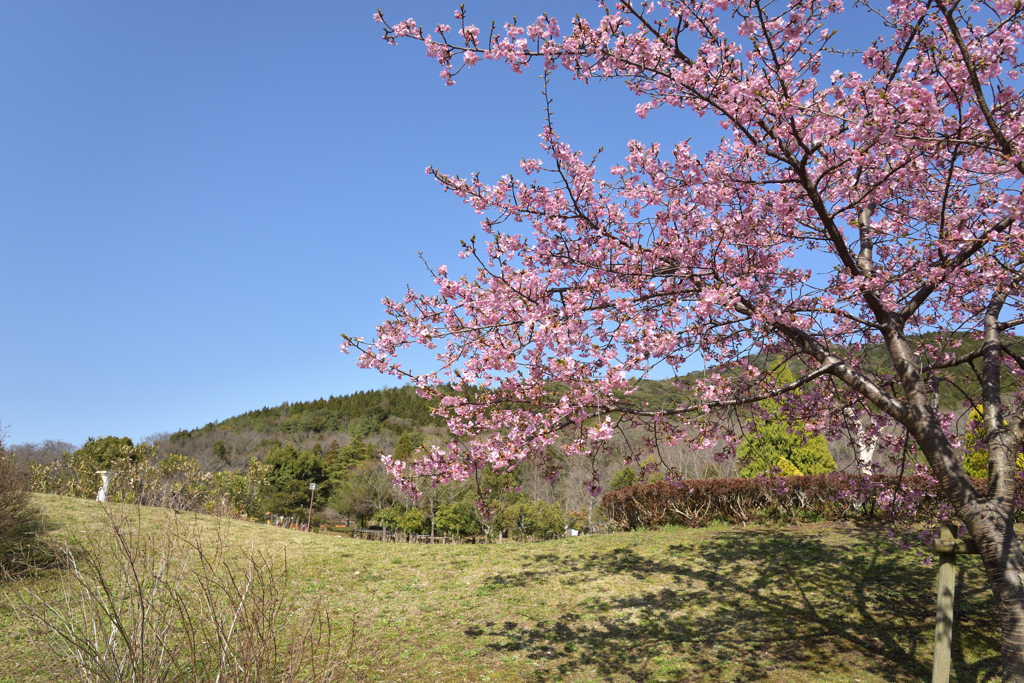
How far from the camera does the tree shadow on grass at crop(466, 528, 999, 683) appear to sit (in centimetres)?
550

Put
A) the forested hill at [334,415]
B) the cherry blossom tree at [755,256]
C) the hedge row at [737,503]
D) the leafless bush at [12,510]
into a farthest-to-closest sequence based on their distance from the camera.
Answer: the forested hill at [334,415] → the hedge row at [737,503] → the leafless bush at [12,510] → the cherry blossom tree at [755,256]

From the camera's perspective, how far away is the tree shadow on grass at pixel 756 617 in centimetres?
550

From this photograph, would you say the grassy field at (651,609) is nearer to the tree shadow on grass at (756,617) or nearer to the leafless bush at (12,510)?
the tree shadow on grass at (756,617)

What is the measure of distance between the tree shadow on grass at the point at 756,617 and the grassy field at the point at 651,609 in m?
0.03

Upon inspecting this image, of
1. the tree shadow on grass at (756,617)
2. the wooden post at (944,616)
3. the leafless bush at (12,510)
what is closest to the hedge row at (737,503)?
the tree shadow on grass at (756,617)

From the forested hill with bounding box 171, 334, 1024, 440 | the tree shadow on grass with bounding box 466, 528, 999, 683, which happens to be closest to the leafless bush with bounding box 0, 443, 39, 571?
the tree shadow on grass with bounding box 466, 528, 999, 683

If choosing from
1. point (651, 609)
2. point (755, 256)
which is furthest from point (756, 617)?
point (755, 256)

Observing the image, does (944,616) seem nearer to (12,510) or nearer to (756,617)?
(756,617)

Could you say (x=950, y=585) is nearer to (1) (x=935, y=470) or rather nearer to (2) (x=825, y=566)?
(1) (x=935, y=470)

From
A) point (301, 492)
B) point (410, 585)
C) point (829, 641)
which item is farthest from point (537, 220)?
point (301, 492)

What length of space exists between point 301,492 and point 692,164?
117 feet

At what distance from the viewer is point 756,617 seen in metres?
6.91

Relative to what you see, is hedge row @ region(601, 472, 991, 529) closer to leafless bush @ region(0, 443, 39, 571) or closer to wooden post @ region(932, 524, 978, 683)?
wooden post @ region(932, 524, 978, 683)

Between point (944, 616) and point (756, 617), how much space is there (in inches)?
103
